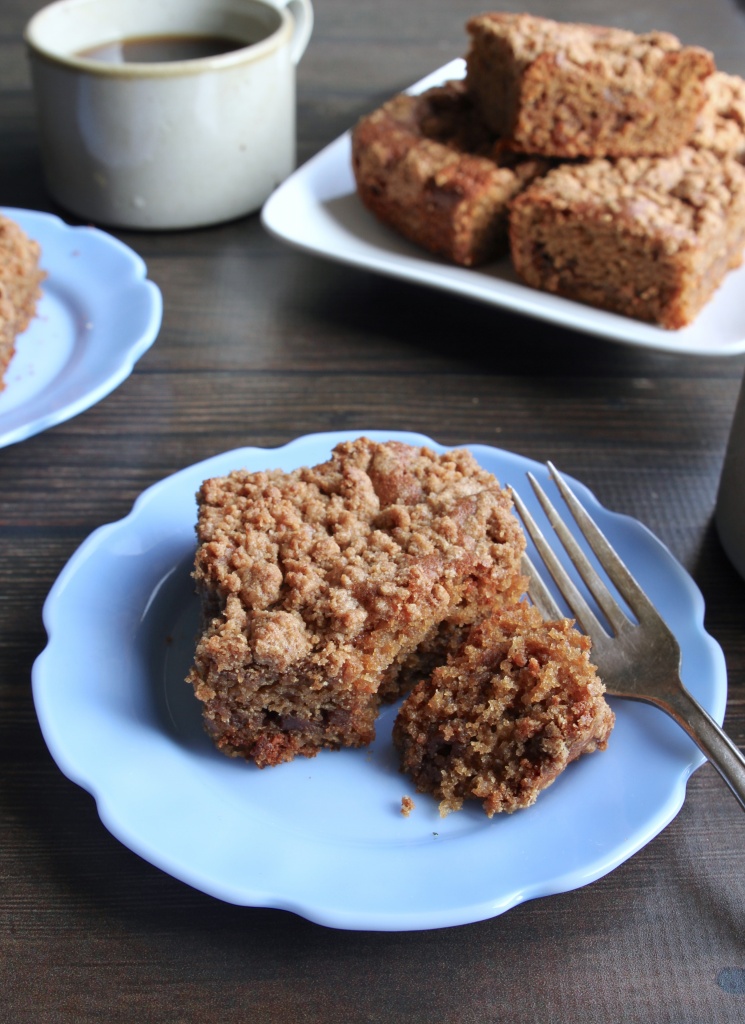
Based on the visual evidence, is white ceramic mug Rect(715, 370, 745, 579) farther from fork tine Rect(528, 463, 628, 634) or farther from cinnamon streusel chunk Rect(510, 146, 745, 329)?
cinnamon streusel chunk Rect(510, 146, 745, 329)

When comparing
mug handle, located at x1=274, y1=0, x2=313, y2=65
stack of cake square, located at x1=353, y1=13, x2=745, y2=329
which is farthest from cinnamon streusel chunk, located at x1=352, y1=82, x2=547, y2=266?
mug handle, located at x1=274, y1=0, x2=313, y2=65

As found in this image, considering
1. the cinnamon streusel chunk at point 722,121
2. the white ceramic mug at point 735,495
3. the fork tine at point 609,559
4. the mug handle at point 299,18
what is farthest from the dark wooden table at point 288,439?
the cinnamon streusel chunk at point 722,121

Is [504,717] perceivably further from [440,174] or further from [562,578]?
[440,174]

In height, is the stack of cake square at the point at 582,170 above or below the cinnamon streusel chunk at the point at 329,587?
above

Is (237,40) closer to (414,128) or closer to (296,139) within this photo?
(296,139)

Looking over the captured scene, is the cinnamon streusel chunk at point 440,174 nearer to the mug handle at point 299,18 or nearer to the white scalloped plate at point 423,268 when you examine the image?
the white scalloped plate at point 423,268

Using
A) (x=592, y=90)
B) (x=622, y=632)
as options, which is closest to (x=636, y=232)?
(x=592, y=90)
